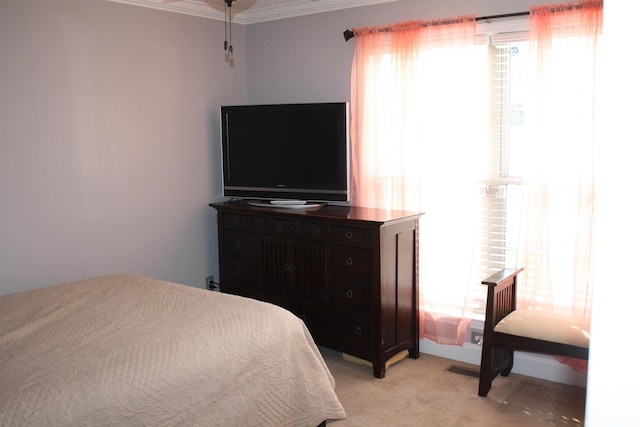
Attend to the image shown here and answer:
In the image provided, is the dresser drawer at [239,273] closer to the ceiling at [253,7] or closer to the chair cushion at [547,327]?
the chair cushion at [547,327]

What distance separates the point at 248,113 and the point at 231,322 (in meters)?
2.11

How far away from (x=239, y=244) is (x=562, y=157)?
223 centimetres

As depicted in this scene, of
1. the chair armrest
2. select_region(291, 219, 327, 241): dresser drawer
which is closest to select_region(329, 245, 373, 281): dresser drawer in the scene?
select_region(291, 219, 327, 241): dresser drawer

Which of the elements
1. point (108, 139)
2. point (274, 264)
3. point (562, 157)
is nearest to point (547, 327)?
point (562, 157)

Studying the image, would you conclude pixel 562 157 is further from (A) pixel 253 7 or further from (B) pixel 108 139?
(B) pixel 108 139

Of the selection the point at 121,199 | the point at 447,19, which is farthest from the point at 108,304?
the point at 447,19

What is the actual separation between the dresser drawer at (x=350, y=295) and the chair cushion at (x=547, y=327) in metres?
0.78

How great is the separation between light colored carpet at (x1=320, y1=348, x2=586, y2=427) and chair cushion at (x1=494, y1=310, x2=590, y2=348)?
1.41 feet

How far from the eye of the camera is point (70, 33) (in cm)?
347

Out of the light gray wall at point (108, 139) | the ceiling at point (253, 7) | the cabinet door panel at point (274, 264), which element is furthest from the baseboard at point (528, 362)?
the ceiling at point (253, 7)

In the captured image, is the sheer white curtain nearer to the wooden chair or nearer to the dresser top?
the wooden chair

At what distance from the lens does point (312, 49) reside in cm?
419

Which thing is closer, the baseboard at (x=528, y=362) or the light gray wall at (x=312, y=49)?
the baseboard at (x=528, y=362)

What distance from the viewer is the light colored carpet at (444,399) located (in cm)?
291
